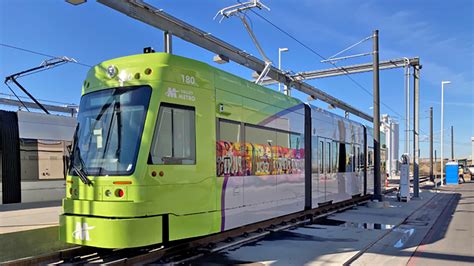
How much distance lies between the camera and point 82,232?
6297mm

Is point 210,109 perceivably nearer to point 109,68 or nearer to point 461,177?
point 109,68

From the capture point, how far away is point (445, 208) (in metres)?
16.4

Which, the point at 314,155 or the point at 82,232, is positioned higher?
the point at 314,155

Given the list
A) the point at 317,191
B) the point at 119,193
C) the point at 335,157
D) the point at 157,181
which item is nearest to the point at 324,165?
the point at 317,191

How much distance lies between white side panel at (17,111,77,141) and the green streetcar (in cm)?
791

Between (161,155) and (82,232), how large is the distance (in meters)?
1.67

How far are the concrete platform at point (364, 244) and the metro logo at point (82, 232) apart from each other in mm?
1833

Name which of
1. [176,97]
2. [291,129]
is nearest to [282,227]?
[291,129]

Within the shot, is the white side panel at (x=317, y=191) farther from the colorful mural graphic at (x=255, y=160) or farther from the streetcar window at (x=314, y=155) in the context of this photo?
the colorful mural graphic at (x=255, y=160)

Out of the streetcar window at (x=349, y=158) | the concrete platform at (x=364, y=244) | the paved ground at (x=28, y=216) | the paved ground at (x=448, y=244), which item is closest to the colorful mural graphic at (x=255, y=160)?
the concrete platform at (x=364, y=244)

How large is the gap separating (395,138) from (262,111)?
131ft

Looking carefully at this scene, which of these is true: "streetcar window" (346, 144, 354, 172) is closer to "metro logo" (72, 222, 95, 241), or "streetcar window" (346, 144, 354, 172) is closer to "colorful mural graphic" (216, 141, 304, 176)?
"colorful mural graphic" (216, 141, 304, 176)

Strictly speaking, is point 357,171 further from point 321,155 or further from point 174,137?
point 174,137

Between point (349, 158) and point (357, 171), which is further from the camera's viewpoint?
point (357, 171)
